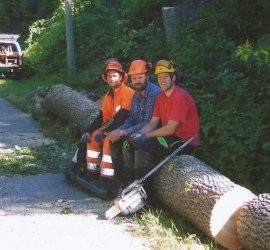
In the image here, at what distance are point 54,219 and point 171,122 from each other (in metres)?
1.72

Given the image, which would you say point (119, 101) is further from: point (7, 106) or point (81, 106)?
point (7, 106)

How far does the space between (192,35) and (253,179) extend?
544cm

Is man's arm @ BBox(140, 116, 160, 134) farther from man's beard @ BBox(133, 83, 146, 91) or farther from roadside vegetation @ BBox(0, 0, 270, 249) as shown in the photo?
roadside vegetation @ BBox(0, 0, 270, 249)

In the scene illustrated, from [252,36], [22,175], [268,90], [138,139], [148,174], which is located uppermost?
[252,36]

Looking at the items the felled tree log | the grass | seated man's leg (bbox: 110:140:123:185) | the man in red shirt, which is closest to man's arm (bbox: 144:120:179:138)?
the man in red shirt

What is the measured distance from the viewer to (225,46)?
9.16m

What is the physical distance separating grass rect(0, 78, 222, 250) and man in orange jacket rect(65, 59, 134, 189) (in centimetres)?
93

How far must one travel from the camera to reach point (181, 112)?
19.1 ft

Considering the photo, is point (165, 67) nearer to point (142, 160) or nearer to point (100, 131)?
point (142, 160)

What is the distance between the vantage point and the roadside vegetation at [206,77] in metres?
6.02

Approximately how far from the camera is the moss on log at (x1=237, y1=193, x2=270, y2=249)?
14.4ft

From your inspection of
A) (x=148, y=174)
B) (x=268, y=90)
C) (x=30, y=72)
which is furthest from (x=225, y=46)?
(x=30, y=72)

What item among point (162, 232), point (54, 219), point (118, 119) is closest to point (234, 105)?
point (118, 119)

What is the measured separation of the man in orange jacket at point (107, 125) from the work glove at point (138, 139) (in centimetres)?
61
